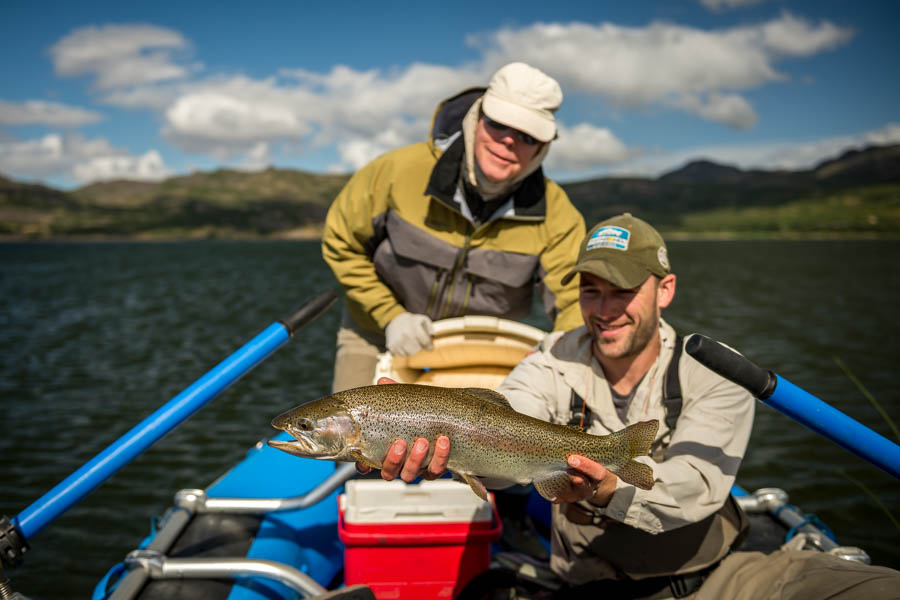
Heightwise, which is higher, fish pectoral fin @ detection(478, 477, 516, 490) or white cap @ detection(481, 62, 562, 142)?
white cap @ detection(481, 62, 562, 142)

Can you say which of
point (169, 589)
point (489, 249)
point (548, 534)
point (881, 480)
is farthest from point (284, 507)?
point (881, 480)

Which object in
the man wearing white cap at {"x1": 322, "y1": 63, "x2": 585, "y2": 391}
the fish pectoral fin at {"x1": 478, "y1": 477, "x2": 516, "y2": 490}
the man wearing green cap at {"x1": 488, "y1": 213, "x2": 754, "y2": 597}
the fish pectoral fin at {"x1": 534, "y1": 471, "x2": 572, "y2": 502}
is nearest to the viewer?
the fish pectoral fin at {"x1": 534, "y1": 471, "x2": 572, "y2": 502}

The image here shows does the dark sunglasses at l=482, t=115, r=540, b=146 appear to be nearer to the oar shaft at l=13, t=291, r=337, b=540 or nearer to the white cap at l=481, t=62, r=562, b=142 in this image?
the white cap at l=481, t=62, r=562, b=142

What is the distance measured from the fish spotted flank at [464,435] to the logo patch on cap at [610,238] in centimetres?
92

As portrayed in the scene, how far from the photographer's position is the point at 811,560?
10.3 feet

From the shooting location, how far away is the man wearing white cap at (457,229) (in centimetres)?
471

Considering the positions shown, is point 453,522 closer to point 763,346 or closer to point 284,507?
point 284,507

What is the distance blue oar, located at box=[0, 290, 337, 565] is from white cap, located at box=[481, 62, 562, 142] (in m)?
2.05

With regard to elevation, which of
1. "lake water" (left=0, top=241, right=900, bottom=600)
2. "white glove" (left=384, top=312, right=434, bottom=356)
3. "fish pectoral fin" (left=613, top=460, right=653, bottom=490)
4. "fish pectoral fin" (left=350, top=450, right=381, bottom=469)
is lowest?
"lake water" (left=0, top=241, right=900, bottom=600)

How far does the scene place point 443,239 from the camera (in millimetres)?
5039

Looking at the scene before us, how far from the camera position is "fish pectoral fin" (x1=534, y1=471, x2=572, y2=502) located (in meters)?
2.92

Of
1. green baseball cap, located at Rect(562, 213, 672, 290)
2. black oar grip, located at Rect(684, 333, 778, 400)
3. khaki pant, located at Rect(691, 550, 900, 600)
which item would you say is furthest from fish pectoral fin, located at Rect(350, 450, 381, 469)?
khaki pant, located at Rect(691, 550, 900, 600)

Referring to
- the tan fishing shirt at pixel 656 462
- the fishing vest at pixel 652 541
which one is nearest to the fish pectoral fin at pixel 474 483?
the tan fishing shirt at pixel 656 462

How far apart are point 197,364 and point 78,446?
671 cm
